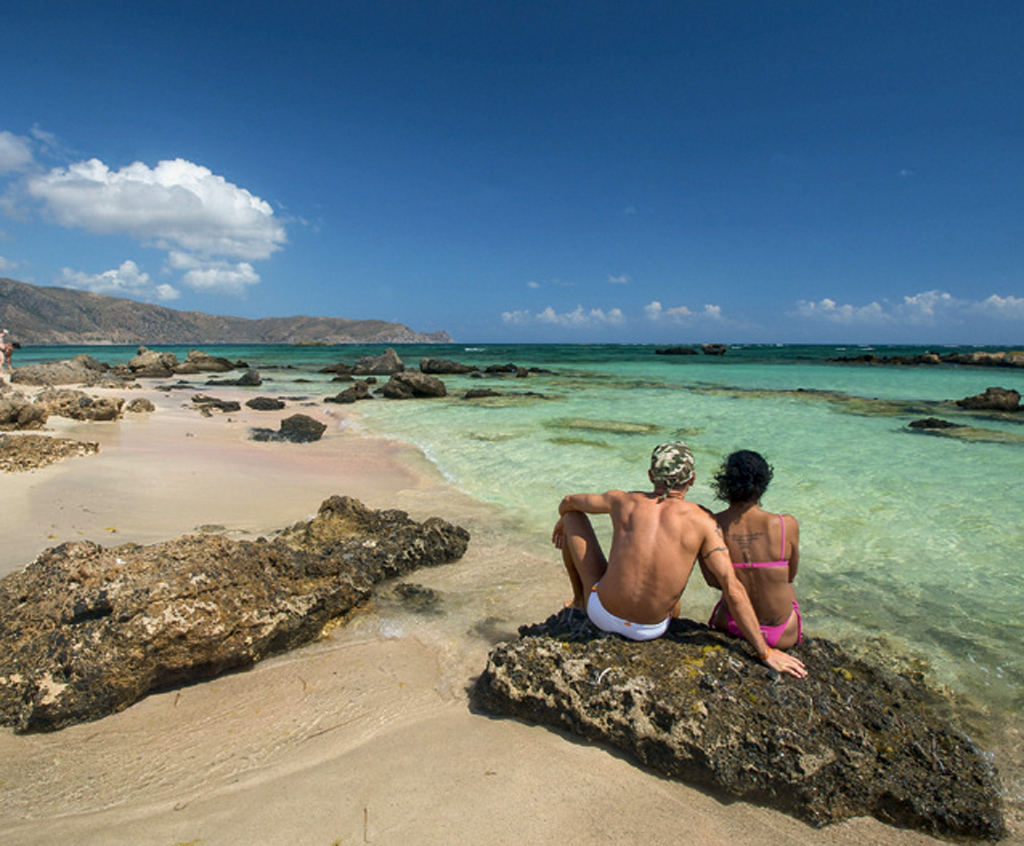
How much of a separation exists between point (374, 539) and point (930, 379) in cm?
3963

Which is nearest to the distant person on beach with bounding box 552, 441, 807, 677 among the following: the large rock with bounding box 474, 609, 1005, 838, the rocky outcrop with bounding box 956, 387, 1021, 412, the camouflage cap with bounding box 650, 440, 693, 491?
the camouflage cap with bounding box 650, 440, 693, 491

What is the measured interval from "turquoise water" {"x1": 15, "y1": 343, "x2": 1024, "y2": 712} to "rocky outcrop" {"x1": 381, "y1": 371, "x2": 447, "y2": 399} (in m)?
1.43

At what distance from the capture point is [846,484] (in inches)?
343

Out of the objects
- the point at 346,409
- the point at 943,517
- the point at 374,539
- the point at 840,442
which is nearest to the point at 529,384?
the point at 346,409

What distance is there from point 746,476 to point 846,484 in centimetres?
703

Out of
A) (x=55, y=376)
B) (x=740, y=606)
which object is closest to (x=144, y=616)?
(x=740, y=606)

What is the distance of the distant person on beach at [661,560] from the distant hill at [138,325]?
135104 millimetres

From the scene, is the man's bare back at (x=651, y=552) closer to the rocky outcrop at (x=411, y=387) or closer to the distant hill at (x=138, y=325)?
the rocky outcrop at (x=411, y=387)

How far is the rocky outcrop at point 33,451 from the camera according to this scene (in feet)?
23.6

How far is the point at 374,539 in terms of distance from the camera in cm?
493

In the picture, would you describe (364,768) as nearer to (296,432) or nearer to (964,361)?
(296,432)

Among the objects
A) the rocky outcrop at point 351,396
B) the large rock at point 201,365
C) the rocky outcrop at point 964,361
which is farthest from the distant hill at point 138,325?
the rocky outcrop at point 964,361

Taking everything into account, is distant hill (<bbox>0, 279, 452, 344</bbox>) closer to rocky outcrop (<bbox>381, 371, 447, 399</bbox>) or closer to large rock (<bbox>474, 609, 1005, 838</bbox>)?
rocky outcrop (<bbox>381, 371, 447, 399</bbox>)

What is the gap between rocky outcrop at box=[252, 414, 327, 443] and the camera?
11312 millimetres
